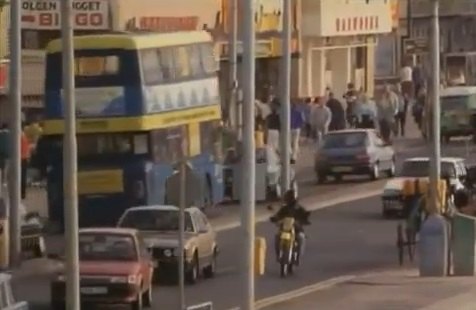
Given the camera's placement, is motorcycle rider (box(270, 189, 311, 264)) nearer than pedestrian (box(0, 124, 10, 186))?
Yes

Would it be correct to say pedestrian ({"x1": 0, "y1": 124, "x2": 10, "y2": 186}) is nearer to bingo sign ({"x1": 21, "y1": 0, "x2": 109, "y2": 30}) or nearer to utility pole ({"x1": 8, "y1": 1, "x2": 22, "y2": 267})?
utility pole ({"x1": 8, "y1": 1, "x2": 22, "y2": 267})

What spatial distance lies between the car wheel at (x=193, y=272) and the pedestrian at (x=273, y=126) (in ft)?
57.8

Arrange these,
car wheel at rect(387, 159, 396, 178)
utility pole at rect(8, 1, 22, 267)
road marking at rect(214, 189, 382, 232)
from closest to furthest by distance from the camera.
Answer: utility pole at rect(8, 1, 22, 267)
road marking at rect(214, 189, 382, 232)
car wheel at rect(387, 159, 396, 178)

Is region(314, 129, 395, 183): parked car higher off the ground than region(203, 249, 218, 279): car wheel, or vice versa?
region(314, 129, 395, 183): parked car

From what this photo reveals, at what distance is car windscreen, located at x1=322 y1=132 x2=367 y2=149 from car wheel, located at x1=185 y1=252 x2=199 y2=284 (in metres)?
20.3

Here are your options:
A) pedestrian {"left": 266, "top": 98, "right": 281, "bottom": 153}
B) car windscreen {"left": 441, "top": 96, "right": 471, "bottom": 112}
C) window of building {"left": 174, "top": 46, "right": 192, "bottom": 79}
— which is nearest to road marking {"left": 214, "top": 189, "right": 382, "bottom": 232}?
pedestrian {"left": 266, "top": 98, "right": 281, "bottom": 153}

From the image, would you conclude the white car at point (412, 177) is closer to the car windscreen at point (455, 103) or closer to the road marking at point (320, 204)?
the road marking at point (320, 204)

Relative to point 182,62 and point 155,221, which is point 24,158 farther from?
point 155,221

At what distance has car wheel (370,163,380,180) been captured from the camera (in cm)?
5852

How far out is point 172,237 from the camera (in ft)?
123

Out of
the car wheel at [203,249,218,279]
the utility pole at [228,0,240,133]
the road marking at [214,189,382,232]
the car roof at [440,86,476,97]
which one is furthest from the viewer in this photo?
the car roof at [440,86,476,97]

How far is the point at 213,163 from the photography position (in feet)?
162

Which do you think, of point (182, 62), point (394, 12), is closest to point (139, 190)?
point (182, 62)

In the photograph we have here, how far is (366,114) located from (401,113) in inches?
225
